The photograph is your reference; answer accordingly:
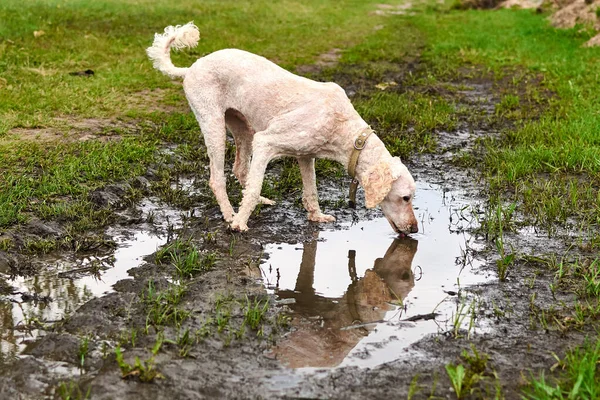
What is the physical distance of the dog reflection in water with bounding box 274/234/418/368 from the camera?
→ 166 inches

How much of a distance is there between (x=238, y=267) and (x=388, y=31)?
15620 millimetres

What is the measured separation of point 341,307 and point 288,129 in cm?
176

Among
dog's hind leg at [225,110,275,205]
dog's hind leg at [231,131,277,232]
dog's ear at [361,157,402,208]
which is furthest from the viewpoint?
dog's hind leg at [225,110,275,205]

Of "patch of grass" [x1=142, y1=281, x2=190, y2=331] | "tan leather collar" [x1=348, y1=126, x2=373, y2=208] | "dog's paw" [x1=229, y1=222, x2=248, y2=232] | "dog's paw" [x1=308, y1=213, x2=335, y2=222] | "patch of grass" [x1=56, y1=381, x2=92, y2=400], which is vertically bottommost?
"patch of grass" [x1=56, y1=381, x2=92, y2=400]

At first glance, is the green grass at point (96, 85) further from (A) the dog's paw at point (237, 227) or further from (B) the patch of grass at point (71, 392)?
(B) the patch of grass at point (71, 392)

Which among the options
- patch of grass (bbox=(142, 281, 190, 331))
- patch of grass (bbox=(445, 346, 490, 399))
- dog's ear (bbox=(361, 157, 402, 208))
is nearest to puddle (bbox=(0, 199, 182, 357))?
patch of grass (bbox=(142, 281, 190, 331))

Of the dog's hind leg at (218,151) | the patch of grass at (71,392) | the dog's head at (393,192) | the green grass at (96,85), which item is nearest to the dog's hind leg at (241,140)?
the dog's hind leg at (218,151)

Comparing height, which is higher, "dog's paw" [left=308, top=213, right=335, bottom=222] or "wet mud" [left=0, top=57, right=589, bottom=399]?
"dog's paw" [left=308, top=213, right=335, bottom=222]

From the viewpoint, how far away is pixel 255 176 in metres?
6.17

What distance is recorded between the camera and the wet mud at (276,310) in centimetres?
381

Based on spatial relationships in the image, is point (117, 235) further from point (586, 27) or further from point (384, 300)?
→ point (586, 27)

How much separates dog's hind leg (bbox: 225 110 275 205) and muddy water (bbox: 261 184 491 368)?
4.07 feet

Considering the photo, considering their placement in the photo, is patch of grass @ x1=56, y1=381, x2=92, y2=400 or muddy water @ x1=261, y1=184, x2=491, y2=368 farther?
muddy water @ x1=261, y1=184, x2=491, y2=368

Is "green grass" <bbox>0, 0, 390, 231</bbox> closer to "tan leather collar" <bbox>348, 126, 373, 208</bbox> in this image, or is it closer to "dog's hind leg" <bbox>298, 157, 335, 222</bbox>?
"dog's hind leg" <bbox>298, 157, 335, 222</bbox>
